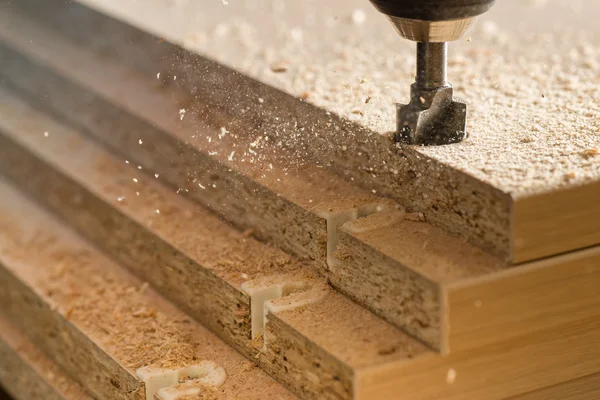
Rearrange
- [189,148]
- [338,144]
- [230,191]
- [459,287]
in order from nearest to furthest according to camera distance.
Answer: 1. [459,287]
2. [338,144]
3. [230,191]
4. [189,148]

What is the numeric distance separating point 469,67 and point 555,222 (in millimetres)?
824

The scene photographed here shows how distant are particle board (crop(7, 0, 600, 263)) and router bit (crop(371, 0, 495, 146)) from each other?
37 millimetres

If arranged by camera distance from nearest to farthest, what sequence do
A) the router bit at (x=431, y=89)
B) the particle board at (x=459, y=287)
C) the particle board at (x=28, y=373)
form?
the particle board at (x=459, y=287) → the router bit at (x=431, y=89) → the particle board at (x=28, y=373)

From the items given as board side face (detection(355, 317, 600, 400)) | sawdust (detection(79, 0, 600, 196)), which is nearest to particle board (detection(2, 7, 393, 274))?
sawdust (detection(79, 0, 600, 196))

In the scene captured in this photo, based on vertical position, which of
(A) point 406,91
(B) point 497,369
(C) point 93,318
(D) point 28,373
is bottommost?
(D) point 28,373

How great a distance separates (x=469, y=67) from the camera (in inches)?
90.8

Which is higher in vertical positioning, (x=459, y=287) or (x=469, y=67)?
(x=469, y=67)

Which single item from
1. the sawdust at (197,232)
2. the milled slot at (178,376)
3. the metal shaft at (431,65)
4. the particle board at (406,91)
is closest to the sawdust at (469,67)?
the particle board at (406,91)

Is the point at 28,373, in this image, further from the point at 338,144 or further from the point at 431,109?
the point at 431,109

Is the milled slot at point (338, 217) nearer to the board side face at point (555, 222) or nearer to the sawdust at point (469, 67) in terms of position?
the sawdust at point (469, 67)

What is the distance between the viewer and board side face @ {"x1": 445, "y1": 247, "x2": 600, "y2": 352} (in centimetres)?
154

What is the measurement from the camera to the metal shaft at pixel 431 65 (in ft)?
5.74

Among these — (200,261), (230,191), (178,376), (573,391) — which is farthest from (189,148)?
(573,391)

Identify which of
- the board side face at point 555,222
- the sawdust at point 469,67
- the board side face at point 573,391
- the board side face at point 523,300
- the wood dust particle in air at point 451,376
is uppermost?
the sawdust at point 469,67
